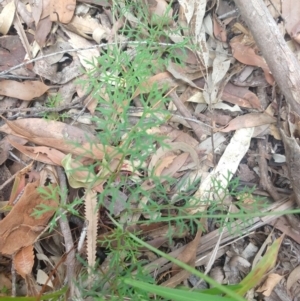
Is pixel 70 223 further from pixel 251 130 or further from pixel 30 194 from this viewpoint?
pixel 251 130

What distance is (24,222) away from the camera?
125cm

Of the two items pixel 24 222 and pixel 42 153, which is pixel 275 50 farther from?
pixel 24 222

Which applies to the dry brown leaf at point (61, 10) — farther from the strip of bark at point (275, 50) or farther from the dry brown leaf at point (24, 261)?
the dry brown leaf at point (24, 261)

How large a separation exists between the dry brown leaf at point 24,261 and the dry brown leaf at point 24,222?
17mm

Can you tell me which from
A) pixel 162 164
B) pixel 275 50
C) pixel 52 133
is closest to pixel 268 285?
pixel 162 164

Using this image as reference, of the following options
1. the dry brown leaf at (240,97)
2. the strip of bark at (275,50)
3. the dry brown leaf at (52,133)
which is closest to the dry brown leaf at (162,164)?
the dry brown leaf at (52,133)

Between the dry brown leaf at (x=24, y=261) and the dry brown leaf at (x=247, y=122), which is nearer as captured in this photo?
the dry brown leaf at (x=24, y=261)

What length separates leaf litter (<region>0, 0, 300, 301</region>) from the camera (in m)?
1.24

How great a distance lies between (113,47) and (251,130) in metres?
0.55

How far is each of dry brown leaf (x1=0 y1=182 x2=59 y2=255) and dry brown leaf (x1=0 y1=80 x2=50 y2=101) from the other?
318mm

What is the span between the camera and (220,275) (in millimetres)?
1353

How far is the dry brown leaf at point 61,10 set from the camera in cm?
145

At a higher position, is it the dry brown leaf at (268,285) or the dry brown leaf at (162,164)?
the dry brown leaf at (162,164)

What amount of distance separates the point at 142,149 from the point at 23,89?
1.60ft
